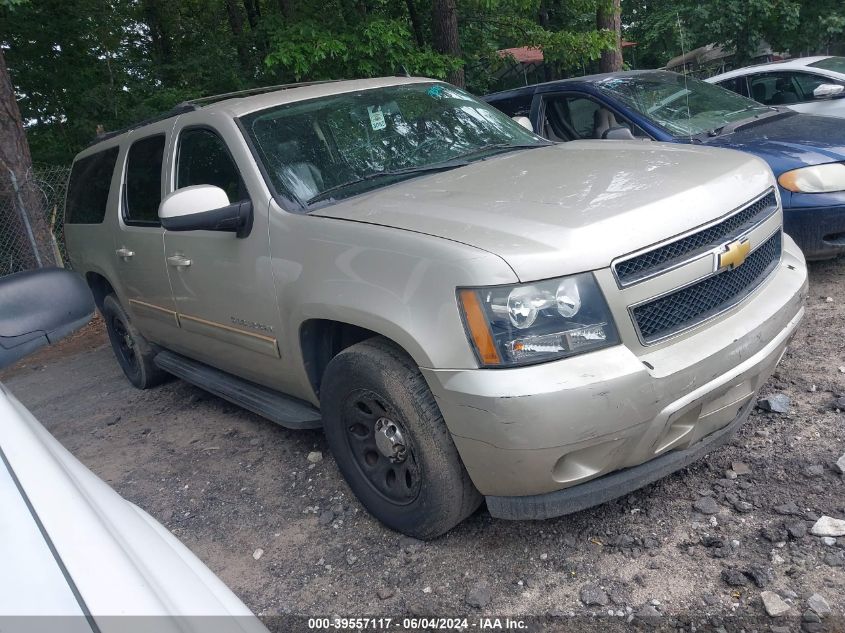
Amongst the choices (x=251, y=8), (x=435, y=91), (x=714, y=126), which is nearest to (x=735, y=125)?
(x=714, y=126)

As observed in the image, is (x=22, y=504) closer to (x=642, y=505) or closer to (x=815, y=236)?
(x=642, y=505)

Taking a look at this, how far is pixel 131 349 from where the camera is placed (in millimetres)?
5770

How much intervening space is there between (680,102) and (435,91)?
9.52 ft

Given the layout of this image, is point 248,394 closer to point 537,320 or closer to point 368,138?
point 368,138

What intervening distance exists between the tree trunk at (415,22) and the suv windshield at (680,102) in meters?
5.37

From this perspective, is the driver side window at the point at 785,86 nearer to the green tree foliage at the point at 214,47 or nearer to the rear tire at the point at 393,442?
the green tree foliage at the point at 214,47

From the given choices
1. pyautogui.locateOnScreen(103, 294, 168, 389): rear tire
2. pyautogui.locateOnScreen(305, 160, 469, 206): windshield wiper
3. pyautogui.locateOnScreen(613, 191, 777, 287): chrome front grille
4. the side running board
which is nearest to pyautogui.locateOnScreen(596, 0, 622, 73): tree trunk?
pyautogui.locateOnScreen(103, 294, 168, 389): rear tire

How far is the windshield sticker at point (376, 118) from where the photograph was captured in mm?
3957

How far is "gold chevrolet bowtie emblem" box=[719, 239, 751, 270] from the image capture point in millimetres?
2863

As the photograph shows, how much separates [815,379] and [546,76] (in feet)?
54.8

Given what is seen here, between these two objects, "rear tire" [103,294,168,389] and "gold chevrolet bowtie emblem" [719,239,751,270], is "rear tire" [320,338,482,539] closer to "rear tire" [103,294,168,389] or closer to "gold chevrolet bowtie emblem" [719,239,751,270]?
"gold chevrolet bowtie emblem" [719,239,751,270]

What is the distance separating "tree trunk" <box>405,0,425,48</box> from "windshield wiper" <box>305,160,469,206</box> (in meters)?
8.12

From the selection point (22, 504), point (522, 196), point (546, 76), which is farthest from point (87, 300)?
point (546, 76)

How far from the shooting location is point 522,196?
3.01m
